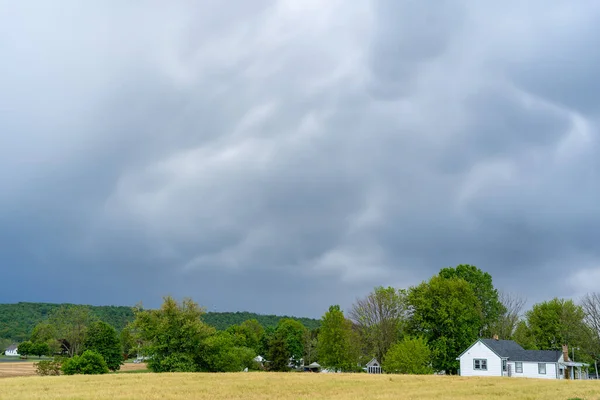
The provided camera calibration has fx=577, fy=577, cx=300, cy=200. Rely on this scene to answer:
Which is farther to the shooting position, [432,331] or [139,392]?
[432,331]

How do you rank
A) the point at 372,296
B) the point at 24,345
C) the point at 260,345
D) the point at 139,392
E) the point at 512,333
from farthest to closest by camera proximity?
1. the point at 24,345
2. the point at 260,345
3. the point at 512,333
4. the point at 372,296
5. the point at 139,392

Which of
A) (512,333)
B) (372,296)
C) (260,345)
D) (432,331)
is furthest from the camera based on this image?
(260,345)

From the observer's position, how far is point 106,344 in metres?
113

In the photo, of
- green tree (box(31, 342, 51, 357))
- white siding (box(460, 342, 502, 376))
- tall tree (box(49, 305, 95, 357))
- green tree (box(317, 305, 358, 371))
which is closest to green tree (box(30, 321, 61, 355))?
green tree (box(31, 342, 51, 357))

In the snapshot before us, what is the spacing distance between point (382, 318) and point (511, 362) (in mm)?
20943

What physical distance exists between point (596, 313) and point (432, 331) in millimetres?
22932

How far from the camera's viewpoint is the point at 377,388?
44.9 meters

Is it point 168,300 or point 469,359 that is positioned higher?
point 168,300

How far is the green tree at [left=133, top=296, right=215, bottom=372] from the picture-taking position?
3098 inches

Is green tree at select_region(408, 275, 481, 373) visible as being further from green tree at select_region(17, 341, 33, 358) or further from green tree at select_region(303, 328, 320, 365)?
green tree at select_region(17, 341, 33, 358)

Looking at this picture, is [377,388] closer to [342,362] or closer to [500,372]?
[500,372]

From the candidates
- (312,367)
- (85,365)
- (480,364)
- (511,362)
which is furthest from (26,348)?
(511,362)

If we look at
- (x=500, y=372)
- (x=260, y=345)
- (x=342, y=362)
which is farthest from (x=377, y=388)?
(x=260, y=345)

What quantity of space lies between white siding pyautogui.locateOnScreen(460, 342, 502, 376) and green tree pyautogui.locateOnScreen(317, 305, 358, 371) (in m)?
17.4
